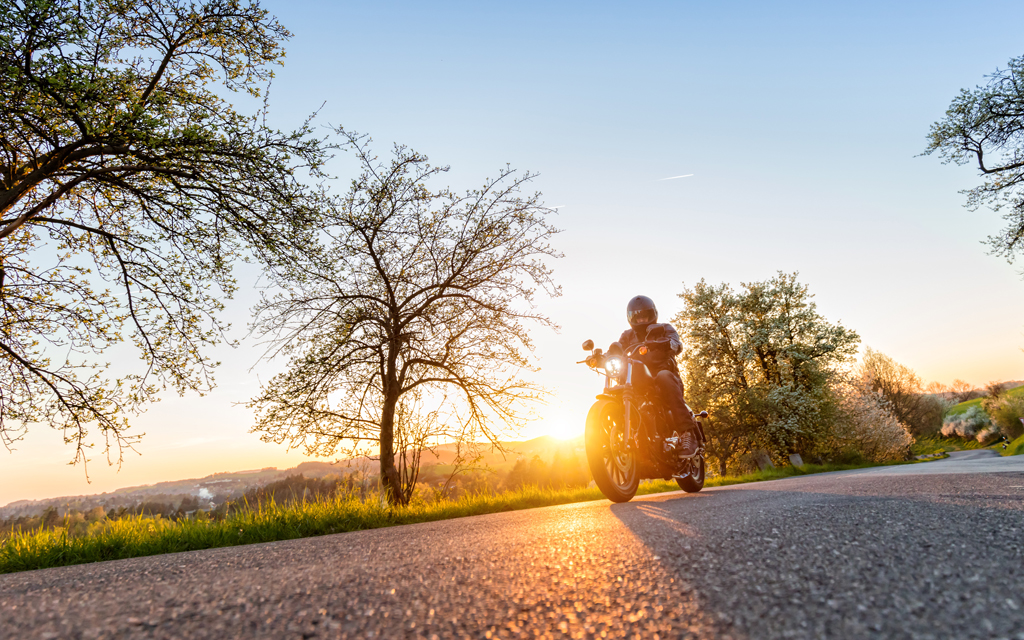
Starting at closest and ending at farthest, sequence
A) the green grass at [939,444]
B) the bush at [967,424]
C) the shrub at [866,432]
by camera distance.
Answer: the shrub at [866,432]
the green grass at [939,444]
the bush at [967,424]

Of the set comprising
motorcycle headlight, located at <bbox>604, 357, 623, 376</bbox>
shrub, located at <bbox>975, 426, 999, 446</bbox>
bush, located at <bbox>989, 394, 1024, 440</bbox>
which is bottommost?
shrub, located at <bbox>975, 426, 999, 446</bbox>

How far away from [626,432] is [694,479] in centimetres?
232

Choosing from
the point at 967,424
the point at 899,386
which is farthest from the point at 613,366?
the point at 967,424

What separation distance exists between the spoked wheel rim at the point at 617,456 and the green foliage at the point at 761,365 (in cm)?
2006

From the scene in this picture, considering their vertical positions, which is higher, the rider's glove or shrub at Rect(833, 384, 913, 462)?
the rider's glove

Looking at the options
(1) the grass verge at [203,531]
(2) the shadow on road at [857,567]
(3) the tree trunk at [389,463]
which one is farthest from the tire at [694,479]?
(3) the tree trunk at [389,463]

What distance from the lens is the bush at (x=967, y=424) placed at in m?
47.0

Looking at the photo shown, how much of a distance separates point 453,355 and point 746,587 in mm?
8443

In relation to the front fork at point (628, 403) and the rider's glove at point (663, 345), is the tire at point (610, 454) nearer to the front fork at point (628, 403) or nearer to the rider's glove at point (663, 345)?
the front fork at point (628, 403)

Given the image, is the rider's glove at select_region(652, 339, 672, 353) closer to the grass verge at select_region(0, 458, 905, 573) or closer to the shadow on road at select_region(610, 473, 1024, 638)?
the shadow on road at select_region(610, 473, 1024, 638)

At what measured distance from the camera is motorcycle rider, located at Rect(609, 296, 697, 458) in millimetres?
6039

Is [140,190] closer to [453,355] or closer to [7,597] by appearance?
[453,355]

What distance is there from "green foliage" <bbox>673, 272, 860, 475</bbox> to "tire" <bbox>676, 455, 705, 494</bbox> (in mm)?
18119

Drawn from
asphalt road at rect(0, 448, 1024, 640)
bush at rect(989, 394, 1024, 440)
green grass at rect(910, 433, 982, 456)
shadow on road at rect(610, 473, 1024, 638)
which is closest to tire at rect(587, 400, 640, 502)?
shadow on road at rect(610, 473, 1024, 638)
